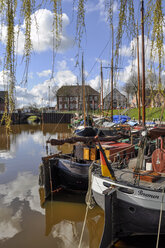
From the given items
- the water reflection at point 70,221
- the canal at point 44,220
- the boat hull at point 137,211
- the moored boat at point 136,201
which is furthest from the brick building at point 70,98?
the boat hull at point 137,211

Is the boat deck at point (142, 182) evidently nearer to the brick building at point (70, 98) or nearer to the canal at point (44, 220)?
the canal at point (44, 220)

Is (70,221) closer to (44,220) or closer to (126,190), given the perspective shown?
(44,220)

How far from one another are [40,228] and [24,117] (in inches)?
2628

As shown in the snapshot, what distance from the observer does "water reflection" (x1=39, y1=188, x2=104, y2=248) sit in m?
8.42

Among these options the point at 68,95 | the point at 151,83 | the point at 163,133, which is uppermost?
the point at 68,95

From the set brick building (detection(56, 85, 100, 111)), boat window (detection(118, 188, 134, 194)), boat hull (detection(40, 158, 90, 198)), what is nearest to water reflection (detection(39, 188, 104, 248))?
boat hull (detection(40, 158, 90, 198))

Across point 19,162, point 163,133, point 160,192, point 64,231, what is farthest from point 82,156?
point 19,162

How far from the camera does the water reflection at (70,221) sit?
27.6 feet

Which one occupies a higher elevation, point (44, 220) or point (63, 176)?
point (63, 176)

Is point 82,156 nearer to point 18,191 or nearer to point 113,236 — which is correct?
point 18,191

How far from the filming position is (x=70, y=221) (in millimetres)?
9789

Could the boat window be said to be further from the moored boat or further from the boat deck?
the boat deck

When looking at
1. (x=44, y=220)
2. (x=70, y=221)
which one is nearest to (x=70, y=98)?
(x=44, y=220)

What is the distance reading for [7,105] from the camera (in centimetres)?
228
